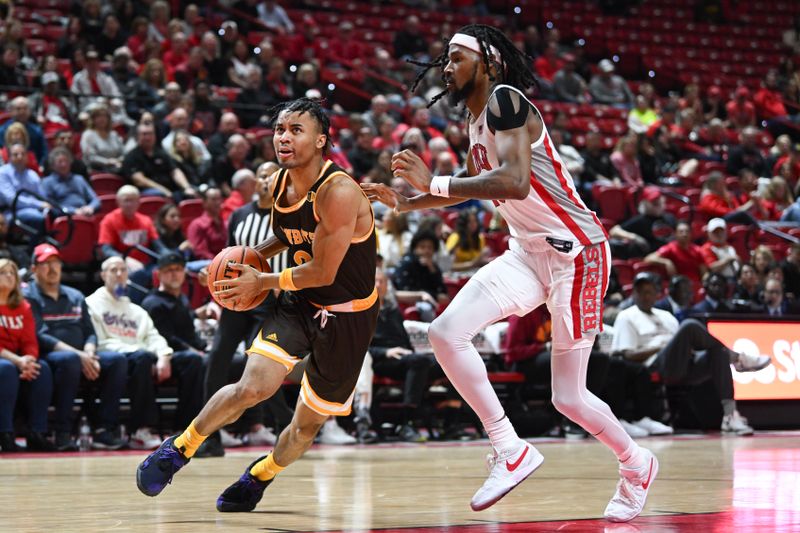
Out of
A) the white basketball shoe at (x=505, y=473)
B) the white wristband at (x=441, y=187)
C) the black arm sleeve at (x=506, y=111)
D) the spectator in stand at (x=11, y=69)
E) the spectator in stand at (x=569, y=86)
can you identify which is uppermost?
the black arm sleeve at (x=506, y=111)

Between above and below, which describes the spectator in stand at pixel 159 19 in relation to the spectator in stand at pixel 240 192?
above

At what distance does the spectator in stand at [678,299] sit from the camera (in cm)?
1120

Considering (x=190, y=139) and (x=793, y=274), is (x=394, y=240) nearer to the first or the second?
(x=190, y=139)

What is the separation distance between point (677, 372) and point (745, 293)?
8.13 feet

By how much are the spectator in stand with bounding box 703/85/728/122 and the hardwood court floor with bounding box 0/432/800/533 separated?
12411 millimetres

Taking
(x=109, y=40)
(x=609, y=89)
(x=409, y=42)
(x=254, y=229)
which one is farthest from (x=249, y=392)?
(x=609, y=89)

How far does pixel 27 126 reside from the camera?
11406 millimetres

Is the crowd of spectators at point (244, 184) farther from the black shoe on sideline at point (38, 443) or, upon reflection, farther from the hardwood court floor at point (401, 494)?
the hardwood court floor at point (401, 494)

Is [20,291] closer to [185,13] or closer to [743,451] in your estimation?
[743,451]

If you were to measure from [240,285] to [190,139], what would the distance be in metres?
8.07

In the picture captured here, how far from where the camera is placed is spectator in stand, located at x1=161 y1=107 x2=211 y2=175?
1220 centimetres

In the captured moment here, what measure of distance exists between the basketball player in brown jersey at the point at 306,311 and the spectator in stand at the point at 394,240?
6.39 meters

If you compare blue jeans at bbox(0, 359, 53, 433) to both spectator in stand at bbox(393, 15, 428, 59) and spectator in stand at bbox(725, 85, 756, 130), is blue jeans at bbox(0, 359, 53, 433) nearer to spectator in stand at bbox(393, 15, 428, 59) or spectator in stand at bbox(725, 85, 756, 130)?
spectator in stand at bbox(393, 15, 428, 59)

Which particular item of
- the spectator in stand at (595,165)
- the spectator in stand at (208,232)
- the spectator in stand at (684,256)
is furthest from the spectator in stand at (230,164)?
the spectator in stand at (595,165)
